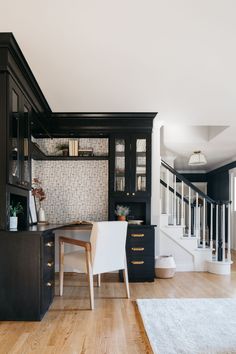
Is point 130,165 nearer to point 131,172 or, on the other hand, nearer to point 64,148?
point 131,172

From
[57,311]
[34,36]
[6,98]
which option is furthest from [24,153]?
[57,311]

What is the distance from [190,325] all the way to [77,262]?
1.34 metres

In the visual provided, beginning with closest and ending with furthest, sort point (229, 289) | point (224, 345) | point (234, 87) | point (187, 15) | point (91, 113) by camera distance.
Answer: point (187, 15)
point (224, 345)
point (234, 87)
point (229, 289)
point (91, 113)

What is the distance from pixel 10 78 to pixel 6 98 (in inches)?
7.7

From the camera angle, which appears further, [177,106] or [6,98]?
[177,106]

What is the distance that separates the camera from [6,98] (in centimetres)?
290

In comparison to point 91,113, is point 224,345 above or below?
below

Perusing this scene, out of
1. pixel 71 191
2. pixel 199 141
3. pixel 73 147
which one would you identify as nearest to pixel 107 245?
pixel 71 191

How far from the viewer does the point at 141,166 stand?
493 centimetres

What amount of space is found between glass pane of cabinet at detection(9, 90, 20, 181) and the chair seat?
112cm

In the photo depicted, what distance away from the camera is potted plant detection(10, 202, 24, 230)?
3.17 metres

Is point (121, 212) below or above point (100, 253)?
above

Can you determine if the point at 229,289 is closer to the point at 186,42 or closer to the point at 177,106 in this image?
the point at 177,106

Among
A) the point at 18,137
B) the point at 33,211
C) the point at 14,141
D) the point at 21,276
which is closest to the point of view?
the point at 21,276
